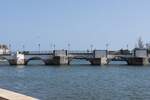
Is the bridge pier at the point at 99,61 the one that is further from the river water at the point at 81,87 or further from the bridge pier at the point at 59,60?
the river water at the point at 81,87

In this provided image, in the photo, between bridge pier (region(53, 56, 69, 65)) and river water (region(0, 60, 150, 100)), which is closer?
river water (region(0, 60, 150, 100))

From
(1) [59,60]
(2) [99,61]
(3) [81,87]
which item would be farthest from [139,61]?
(3) [81,87]

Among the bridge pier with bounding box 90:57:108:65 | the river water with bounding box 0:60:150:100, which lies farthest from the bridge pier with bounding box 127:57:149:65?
the river water with bounding box 0:60:150:100

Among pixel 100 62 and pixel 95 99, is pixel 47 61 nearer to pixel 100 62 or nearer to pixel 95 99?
pixel 100 62

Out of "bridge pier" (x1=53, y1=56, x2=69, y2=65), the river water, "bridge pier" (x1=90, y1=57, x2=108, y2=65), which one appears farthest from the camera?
"bridge pier" (x1=53, y1=56, x2=69, y2=65)

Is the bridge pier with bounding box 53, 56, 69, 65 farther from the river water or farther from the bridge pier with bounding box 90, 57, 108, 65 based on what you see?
the river water

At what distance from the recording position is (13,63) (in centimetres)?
19825

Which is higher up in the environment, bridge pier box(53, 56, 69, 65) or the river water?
bridge pier box(53, 56, 69, 65)

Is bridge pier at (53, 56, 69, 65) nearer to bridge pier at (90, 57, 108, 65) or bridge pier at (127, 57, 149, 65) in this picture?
bridge pier at (90, 57, 108, 65)

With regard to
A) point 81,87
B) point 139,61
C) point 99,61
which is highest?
point 99,61

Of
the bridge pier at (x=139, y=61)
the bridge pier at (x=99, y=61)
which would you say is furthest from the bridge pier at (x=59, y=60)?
the bridge pier at (x=139, y=61)

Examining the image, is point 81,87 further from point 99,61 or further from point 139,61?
point 139,61

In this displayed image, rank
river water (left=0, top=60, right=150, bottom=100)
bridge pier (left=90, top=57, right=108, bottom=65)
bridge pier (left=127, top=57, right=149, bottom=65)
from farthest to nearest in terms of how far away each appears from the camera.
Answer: bridge pier (left=127, top=57, right=149, bottom=65) < bridge pier (left=90, top=57, right=108, bottom=65) < river water (left=0, top=60, right=150, bottom=100)

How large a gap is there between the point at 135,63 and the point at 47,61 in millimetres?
38408
